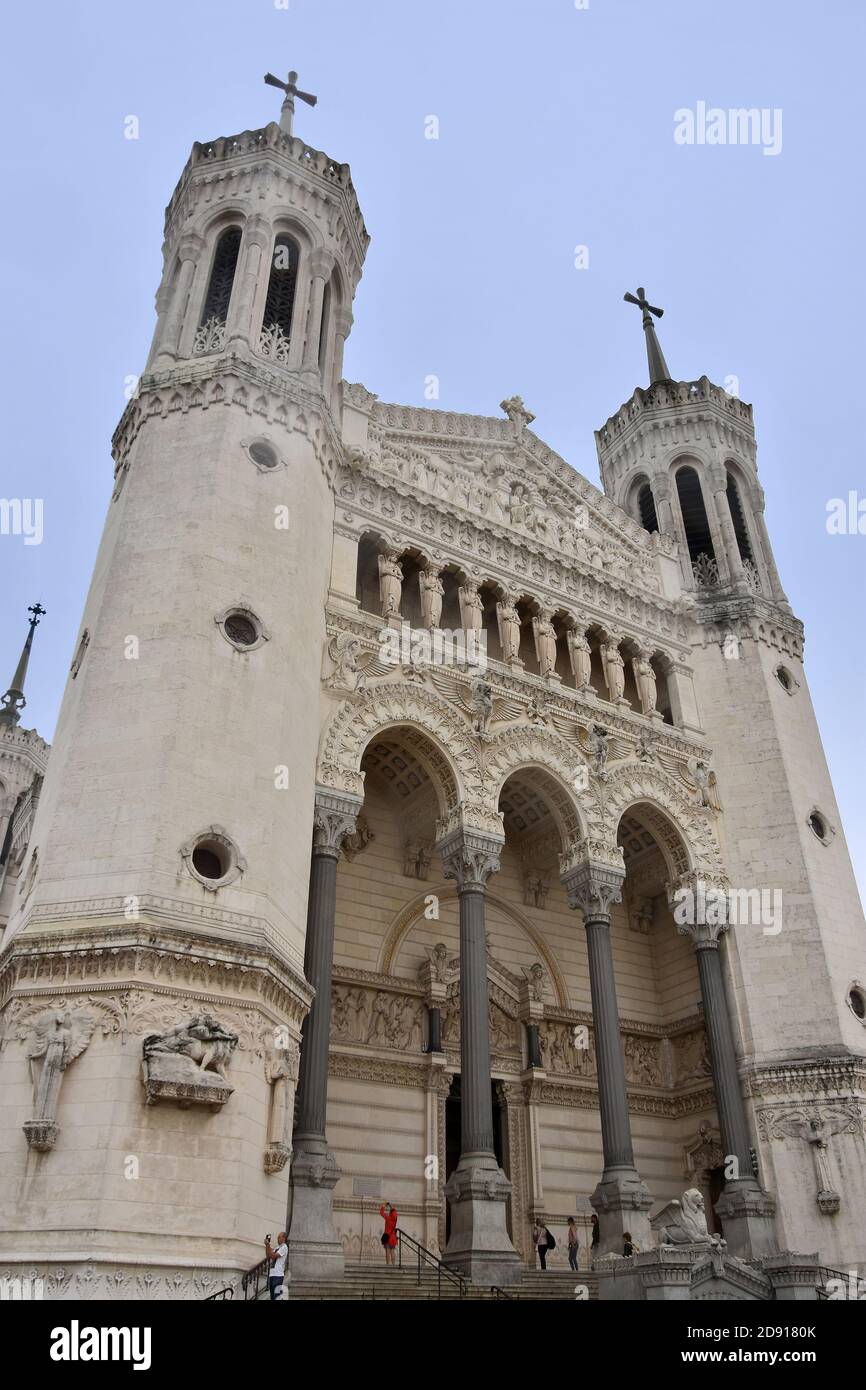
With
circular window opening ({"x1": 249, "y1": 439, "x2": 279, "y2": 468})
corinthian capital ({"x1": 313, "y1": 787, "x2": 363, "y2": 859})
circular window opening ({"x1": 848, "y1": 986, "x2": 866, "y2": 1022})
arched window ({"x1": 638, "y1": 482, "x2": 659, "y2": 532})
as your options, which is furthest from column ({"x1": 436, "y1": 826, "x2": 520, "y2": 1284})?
arched window ({"x1": 638, "y1": 482, "x2": 659, "y2": 532})

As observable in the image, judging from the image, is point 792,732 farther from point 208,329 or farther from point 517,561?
point 208,329

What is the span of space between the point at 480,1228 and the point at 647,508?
22278 mm

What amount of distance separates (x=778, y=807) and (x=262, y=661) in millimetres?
13806

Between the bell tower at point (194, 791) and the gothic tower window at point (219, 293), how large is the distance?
0.07 m

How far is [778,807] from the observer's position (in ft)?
82.0

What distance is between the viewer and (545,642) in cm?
2447

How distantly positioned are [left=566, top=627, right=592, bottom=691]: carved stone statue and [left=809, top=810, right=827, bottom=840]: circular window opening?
20.9 ft

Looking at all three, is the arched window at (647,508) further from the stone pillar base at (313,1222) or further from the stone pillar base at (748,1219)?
the stone pillar base at (313,1222)

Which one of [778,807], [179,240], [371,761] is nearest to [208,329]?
[179,240]

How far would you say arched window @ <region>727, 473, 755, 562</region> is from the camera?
30.6 meters

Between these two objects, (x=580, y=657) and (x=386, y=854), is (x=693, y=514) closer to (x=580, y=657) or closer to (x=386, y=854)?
(x=580, y=657)

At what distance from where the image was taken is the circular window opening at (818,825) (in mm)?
25227

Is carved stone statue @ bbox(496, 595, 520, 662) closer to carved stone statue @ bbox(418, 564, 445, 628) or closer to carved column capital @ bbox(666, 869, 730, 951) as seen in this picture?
carved stone statue @ bbox(418, 564, 445, 628)

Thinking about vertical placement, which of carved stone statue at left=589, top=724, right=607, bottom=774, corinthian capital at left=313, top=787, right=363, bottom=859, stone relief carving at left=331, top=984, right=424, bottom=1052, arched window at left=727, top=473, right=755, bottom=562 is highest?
arched window at left=727, top=473, right=755, bottom=562
